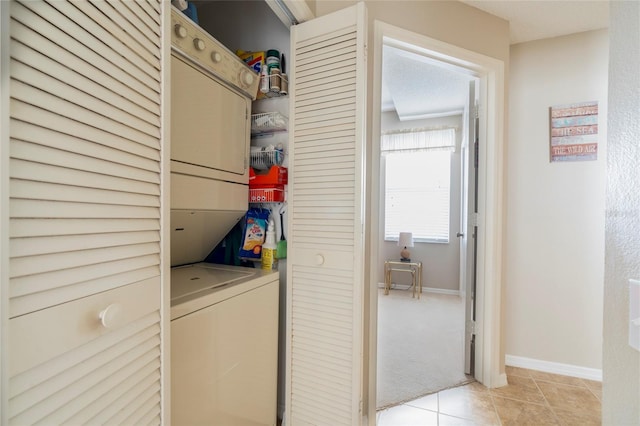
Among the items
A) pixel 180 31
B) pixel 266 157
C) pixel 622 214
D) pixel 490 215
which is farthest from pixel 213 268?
pixel 490 215

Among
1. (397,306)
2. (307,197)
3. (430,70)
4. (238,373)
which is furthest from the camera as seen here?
(397,306)

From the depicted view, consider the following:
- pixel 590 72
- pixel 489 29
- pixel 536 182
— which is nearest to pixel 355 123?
pixel 489 29

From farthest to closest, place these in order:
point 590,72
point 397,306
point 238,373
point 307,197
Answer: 1. point 397,306
2. point 590,72
3. point 307,197
4. point 238,373

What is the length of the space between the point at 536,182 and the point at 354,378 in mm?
2177

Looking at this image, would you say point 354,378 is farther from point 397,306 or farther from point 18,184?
point 397,306

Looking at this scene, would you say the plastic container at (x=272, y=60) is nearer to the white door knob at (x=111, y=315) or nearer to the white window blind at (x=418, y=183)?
the white door knob at (x=111, y=315)

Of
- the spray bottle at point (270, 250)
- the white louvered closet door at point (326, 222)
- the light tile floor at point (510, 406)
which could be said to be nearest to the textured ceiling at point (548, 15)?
the white louvered closet door at point (326, 222)

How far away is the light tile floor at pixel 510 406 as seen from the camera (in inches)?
69.0

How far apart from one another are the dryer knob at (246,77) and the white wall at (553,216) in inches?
83.4

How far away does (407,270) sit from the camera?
466 cm

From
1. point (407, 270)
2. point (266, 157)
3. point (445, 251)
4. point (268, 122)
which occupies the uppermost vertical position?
point (268, 122)

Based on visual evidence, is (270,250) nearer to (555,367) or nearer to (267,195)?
(267,195)

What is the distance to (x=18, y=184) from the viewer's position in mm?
448

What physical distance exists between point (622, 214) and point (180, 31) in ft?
4.56
